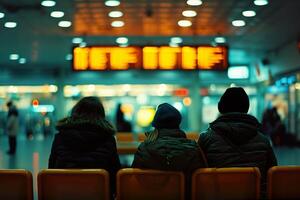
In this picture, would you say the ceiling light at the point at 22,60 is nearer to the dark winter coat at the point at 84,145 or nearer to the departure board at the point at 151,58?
the departure board at the point at 151,58

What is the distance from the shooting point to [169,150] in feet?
12.7

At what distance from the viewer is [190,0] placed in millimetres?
9609

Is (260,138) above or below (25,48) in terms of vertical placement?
below

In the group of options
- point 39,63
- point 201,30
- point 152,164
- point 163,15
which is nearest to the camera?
point 152,164

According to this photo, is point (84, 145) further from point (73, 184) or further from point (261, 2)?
point (261, 2)

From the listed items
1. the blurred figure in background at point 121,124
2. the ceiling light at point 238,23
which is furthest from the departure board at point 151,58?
the blurred figure in background at point 121,124

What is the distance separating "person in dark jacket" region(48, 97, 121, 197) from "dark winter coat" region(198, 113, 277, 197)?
0.80 m

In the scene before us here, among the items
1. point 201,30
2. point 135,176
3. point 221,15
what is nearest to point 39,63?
point 201,30

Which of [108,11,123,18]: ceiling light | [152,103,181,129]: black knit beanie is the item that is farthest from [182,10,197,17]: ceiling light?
[152,103,181,129]: black knit beanie

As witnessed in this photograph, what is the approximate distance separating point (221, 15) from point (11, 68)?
597 inches

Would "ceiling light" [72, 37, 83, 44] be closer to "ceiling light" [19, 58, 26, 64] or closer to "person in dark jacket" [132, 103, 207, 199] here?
"ceiling light" [19, 58, 26, 64]

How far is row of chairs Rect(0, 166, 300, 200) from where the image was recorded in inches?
156

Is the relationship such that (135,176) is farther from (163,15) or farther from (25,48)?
(25,48)

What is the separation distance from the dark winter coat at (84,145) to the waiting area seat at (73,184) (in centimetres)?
19
